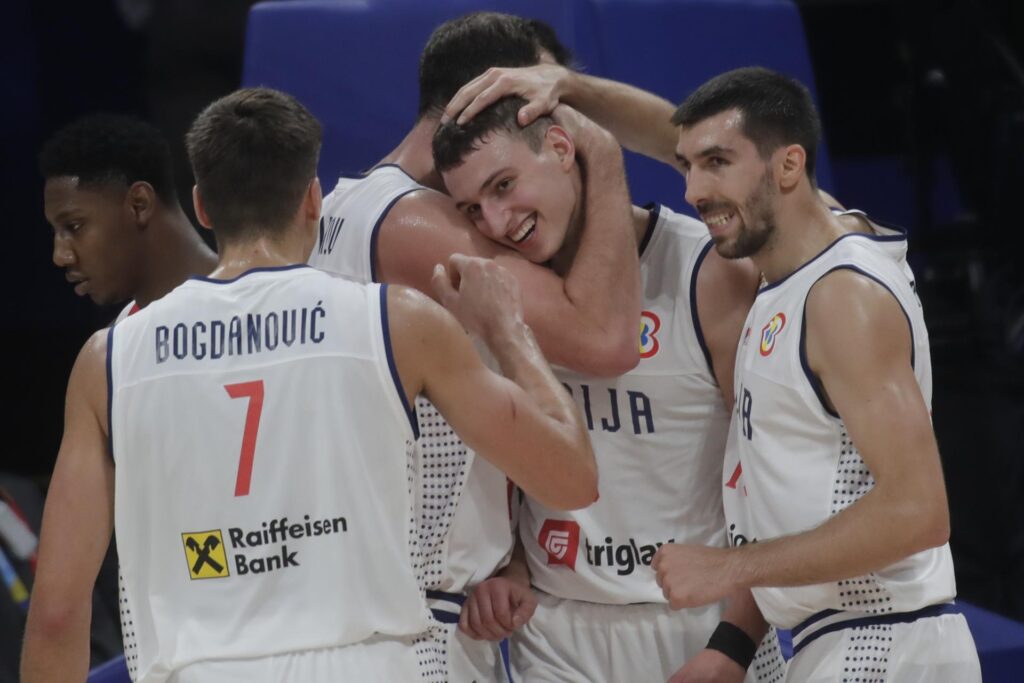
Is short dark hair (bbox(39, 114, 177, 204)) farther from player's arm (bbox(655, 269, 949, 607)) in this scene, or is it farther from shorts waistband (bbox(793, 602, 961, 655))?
shorts waistband (bbox(793, 602, 961, 655))

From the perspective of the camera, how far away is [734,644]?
3.21 meters

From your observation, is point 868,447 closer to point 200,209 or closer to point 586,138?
point 586,138

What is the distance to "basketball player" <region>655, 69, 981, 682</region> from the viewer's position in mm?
2746

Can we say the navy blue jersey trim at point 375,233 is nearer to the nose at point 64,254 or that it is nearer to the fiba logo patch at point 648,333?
the fiba logo patch at point 648,333

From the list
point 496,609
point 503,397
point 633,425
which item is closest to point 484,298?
point 503,397

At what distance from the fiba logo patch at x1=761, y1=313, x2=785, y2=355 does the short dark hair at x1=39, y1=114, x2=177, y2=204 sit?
188 centimetres

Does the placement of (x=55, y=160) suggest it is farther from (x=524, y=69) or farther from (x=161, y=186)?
(x=524, y=69)

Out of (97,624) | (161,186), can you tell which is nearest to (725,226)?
(161,186)

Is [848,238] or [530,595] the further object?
[530,595]

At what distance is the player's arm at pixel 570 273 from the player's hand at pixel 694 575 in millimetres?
464

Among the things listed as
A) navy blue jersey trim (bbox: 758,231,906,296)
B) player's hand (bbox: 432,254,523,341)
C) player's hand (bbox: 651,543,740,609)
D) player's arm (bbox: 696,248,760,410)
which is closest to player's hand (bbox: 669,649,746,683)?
player's hand (bbox: 651,543,740,609)

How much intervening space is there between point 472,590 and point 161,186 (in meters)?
1.58

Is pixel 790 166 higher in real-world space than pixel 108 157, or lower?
lower

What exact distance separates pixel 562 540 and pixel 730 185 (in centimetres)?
91
